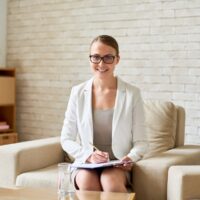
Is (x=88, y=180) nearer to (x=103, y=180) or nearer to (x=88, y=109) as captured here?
(x=103, y=180)

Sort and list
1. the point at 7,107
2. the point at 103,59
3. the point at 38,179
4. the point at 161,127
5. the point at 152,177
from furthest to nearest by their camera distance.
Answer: the point at 7,107 < the point at 161,127 < the point at 38,179 < the point at 103,59 < the point at 152,177

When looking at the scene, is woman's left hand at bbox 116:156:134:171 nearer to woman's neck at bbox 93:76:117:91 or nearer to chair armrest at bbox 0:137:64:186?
woman's neck at bbox 93:76:117:91

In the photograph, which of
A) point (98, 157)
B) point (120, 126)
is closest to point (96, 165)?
point (98, 157)

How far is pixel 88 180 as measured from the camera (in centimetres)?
207

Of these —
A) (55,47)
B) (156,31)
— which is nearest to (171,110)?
(156,31)

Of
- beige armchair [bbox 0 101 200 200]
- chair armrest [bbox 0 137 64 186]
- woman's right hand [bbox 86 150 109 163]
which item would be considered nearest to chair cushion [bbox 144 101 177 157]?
beige armchair [bbox 0 101 200 200]

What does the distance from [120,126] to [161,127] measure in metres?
0.49

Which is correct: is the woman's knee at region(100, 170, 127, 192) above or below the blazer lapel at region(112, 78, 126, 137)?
below

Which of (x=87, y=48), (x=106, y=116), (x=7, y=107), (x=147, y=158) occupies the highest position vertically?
(x=87, y=48)

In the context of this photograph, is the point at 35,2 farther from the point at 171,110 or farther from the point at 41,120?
the point at 171,110

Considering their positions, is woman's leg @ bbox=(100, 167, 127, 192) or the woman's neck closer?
woman's leg @ bbox=(100, 167, 127, 192)

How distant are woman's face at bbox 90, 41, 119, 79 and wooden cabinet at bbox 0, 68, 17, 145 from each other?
6.10 feet

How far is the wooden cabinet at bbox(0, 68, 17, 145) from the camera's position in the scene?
12.9ft

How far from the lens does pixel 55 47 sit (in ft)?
12.9
